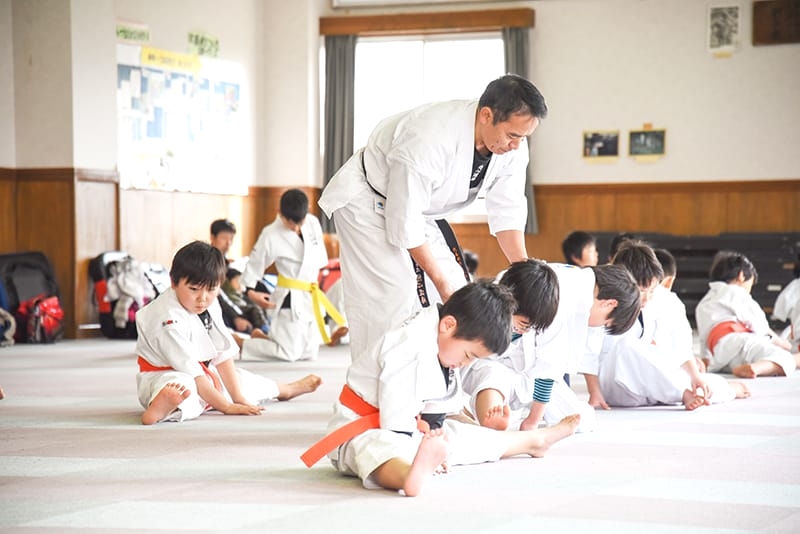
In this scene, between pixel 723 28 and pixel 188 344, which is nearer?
pixel 188 344

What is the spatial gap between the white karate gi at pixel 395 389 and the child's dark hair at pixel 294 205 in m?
3.78

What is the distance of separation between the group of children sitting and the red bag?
12.0 feet

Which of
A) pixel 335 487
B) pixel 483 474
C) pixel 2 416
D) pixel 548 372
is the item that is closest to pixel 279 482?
pixel 335 487

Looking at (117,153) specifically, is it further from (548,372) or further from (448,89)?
(548,372)

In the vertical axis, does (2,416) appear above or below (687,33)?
below

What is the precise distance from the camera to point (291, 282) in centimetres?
675

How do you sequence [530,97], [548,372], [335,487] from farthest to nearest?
[548,372], [530,97], [335,487]

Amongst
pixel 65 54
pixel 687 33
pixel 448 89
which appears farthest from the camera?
pixel 448 89

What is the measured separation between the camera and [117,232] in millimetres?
8695

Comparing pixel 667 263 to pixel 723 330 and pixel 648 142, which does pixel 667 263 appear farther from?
pixel 648 142

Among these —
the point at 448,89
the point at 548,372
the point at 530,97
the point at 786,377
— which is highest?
the point at 448,89

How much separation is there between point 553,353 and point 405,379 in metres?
0.93

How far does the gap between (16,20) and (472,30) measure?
4304mm

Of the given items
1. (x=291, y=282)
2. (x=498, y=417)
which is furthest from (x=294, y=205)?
(x=498, y=417)
